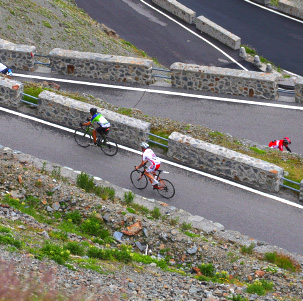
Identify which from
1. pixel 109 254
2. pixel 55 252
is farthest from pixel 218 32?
pixel 55 252

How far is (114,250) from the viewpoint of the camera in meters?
13.4

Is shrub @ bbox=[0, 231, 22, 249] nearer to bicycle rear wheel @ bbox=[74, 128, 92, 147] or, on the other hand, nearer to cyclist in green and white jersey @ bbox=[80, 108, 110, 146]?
cyclist in green and white jersey @ bbox=[80, 108, 110, 146]

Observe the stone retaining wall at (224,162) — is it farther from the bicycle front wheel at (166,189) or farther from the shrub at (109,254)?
the shrub at (109,254)

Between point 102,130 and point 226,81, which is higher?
point 226,81

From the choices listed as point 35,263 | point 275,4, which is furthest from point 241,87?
point 275,4

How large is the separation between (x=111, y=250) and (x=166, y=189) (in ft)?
13.5

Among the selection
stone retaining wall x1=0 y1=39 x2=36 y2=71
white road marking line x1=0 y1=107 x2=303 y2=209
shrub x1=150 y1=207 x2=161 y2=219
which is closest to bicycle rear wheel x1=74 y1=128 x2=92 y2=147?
white road marking line x1=0 y1=107 x2=303 y2=209

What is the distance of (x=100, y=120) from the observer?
1819 centimetres

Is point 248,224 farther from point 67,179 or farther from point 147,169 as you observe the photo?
point 67,179

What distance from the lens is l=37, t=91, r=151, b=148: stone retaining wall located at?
61.8ft

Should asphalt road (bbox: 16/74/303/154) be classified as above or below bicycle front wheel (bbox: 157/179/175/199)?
above

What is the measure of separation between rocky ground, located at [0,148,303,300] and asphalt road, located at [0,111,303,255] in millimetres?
1249

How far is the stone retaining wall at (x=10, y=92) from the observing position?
20250 millimetres

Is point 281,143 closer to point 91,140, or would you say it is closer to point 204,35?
point 91,140
